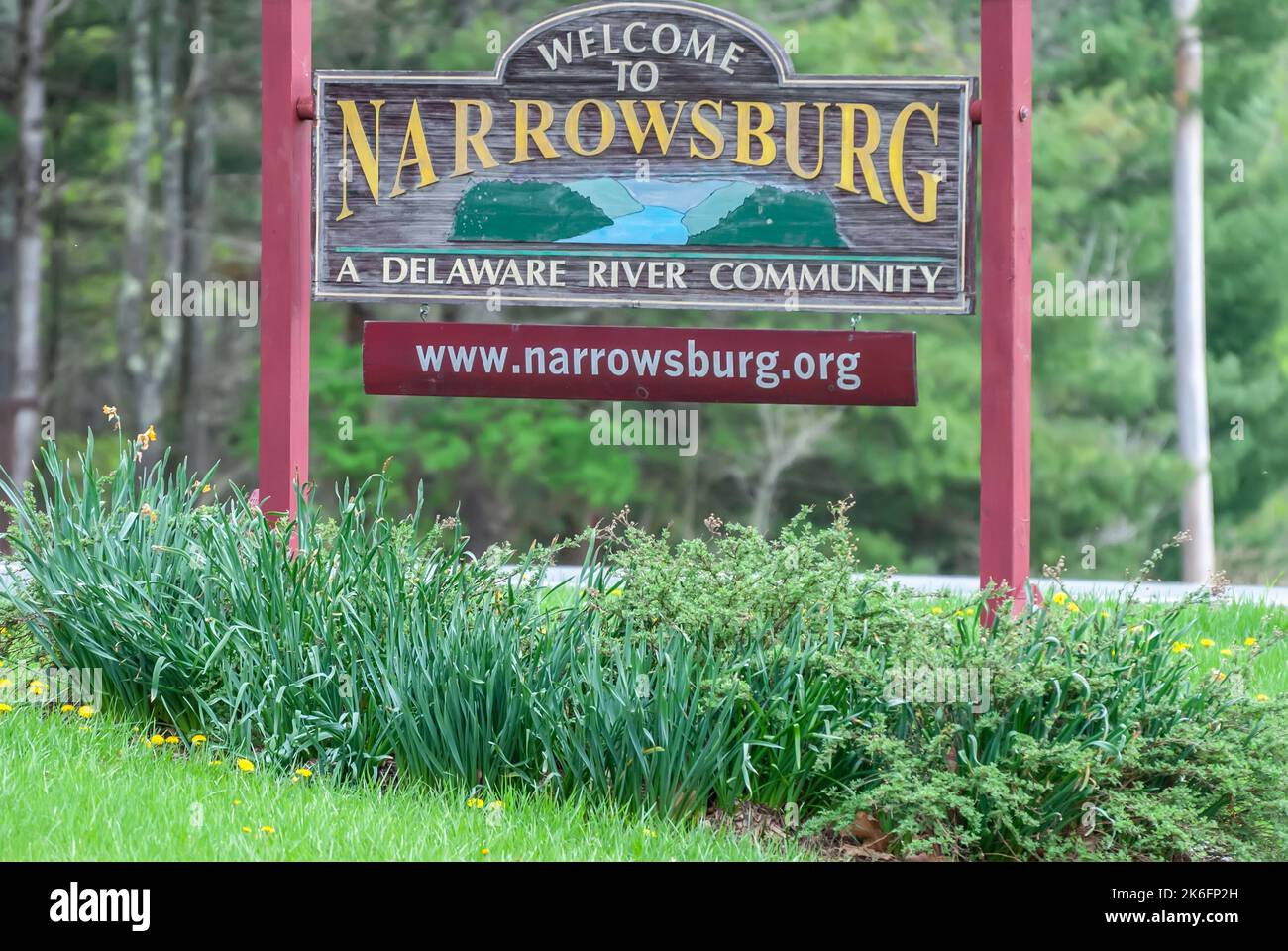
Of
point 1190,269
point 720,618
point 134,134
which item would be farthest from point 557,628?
point 134,134

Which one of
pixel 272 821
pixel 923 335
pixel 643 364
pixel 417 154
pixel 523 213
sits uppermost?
pixel 923 335

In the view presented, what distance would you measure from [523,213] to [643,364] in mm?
808

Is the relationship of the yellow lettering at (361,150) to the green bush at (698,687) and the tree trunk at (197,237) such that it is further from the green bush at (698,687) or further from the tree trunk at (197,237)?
the tree trunk at (197,237)

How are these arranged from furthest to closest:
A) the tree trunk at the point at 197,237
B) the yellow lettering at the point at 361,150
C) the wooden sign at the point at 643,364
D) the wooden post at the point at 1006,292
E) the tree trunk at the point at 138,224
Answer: the tree trunk at the point at 197,237, the tree trunk at the point at 138,224, the yellow lettering at the point at 361,150, the wooden sign at the point at 643,364, the wooden post at the point at 1006,292

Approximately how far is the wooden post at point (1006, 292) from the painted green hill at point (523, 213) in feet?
5.12

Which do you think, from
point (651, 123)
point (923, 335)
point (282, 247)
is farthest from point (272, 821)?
point (923, 335)

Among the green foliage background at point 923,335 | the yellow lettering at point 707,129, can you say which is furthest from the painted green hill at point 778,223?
the green foliage background at point 923,335

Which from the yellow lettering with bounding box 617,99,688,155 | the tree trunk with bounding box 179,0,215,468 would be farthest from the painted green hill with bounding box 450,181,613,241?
the tree trunk with bounding box 179,0,215,468

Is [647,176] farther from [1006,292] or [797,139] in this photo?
[1006,292]

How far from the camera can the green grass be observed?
11.3 ft

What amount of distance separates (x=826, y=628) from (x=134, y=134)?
46.8ft

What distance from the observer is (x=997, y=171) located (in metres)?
5.53

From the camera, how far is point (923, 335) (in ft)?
51.4

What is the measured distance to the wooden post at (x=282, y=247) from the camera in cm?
579
